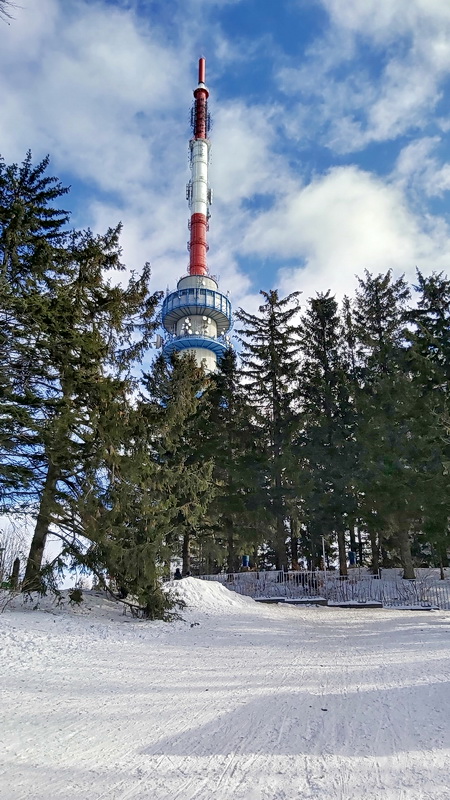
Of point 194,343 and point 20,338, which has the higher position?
point 194,343

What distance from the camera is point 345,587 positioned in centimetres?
2130

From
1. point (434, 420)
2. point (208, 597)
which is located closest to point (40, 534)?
point (208, 597)

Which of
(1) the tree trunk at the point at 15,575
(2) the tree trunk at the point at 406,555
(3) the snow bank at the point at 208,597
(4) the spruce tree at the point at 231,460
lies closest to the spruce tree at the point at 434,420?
(2) the tree trunk at the point at 406,555

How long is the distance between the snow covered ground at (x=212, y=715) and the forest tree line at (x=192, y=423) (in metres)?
2.55

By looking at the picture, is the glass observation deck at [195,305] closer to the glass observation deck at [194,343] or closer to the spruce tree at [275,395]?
the glass observation deck at [194,343]

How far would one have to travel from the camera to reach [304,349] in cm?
3030

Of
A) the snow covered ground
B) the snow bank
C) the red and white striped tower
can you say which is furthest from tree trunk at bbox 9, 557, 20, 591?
the red and white striped tower

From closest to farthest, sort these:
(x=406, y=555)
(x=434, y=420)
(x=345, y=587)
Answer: (x=434, y=420), (x=345, y=587), (x=406, y=555)

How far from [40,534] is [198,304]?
43757 mm

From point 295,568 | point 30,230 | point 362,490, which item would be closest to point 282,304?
point 362,490

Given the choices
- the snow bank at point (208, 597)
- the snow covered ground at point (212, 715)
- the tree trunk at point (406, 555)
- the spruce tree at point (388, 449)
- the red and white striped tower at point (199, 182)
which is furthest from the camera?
the red and white striped tower at point (199, 182)

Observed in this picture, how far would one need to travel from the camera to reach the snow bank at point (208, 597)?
1495 cm

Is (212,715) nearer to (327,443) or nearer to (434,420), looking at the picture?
(434,420)

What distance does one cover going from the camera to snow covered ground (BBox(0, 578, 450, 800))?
134 inches
